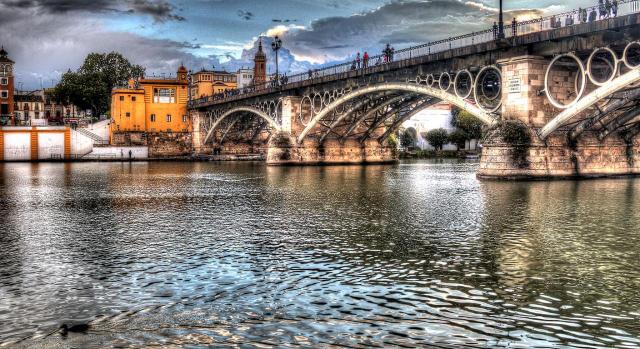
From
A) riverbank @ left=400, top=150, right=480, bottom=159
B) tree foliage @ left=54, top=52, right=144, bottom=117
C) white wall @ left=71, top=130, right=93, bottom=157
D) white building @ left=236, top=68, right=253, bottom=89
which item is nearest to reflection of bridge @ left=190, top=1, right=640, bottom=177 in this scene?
riverbank @ left=400, top=150, right=480, bottom=159

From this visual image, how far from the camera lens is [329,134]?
221 feet

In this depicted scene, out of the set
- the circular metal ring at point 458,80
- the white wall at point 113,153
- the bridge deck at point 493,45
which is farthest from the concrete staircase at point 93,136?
the circular metal ring at point 458,80

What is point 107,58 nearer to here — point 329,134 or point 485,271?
point 329,134

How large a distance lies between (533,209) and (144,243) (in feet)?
43.0

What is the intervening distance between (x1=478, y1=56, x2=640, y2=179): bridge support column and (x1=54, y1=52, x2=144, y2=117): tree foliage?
324 ft

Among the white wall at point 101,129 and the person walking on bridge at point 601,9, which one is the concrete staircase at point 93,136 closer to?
the white wall at point 101,129

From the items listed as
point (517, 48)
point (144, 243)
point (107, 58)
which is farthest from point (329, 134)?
point (107, 58)

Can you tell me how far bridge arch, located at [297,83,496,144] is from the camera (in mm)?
40259

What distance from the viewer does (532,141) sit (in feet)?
117

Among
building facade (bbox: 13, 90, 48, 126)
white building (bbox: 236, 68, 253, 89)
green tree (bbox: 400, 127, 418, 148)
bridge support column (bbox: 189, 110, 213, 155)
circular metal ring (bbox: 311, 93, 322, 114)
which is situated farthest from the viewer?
white building (bbox: 236, 68, 253, 89)

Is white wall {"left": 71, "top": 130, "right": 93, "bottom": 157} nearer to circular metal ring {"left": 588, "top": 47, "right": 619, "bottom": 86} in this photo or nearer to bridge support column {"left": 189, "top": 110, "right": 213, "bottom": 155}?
bridge support column {"left": 189, "top": 110, "right": 213, "bottom": 155}

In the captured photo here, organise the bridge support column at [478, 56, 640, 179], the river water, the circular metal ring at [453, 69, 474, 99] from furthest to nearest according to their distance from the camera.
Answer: the circular metal ring at [453, 69, 474, 99], the bridge support column at [478, 56, 640, 179], the river water

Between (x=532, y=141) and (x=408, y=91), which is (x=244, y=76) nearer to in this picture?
(x=408, y=91)

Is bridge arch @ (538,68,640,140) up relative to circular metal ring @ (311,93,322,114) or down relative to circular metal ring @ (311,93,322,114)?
down
